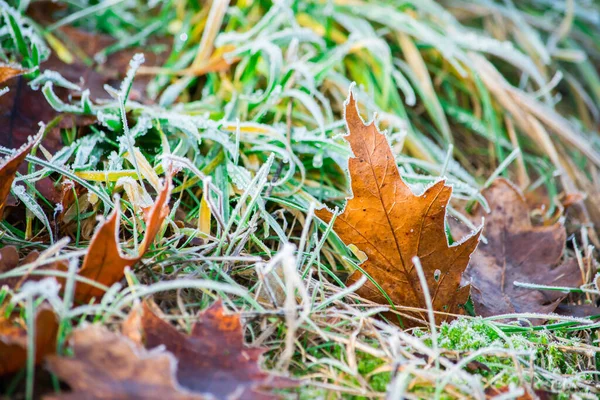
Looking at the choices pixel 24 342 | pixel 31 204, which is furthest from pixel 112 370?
pixel 31 204

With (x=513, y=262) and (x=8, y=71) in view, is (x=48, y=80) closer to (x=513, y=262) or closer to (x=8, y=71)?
(x=8, y=71)

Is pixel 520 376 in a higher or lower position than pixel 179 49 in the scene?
lower

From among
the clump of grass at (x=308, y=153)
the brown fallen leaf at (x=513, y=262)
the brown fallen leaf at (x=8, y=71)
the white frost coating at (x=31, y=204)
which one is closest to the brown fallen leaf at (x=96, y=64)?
the clump of grass at (x=308, y=153)

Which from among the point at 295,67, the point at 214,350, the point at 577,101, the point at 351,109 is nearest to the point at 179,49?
the point at 295,67

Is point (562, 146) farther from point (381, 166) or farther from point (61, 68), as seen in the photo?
point (61, 68)

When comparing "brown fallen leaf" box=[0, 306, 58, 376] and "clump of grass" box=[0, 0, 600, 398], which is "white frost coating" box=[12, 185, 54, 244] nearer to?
"clump of grass" box=[0, 0, 600, 398]

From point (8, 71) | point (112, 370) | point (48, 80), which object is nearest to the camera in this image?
point (112, 370)

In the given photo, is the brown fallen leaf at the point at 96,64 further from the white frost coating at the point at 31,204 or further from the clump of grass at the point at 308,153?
the white frost coating at the point at 31,204
